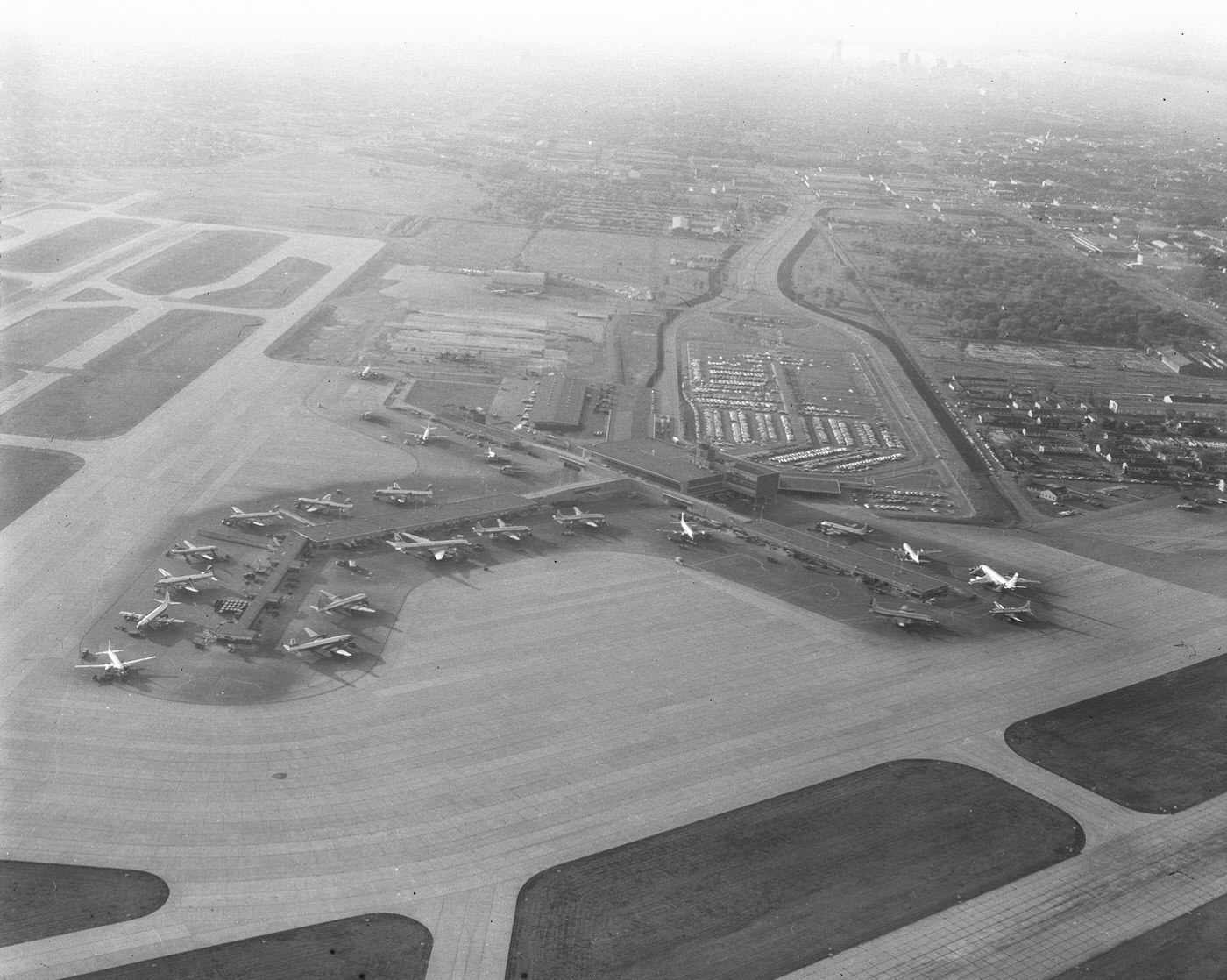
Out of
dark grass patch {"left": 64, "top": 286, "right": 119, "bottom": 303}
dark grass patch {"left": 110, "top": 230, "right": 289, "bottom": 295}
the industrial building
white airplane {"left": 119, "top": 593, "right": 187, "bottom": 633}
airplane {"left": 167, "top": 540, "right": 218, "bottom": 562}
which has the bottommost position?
white airplane {"left": 119, "top": 593, "right": 187, "bottom": 633}

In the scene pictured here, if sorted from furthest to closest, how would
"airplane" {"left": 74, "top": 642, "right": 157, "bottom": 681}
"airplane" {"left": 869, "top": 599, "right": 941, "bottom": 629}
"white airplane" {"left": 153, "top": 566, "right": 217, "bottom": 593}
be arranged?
1. "airplane" {"left": 869, "top": 599, "right": 941, "bottom": 629}
2. "white airplane" {"left": 153, "top": 566, "right": 217, "bottom": 593}
3. "airplane" {"left": 74, "top": 642, "right": 157, "bottom": 681}

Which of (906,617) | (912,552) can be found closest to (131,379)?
(912,552)

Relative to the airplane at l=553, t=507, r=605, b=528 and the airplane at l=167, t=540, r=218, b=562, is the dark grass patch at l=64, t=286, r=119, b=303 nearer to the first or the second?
the airplane at l=167, t=540, r=218, b=562

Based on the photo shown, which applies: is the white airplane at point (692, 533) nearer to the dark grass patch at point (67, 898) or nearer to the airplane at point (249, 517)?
the airplane at point (249, 517)

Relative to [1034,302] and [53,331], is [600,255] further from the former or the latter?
[53,331]

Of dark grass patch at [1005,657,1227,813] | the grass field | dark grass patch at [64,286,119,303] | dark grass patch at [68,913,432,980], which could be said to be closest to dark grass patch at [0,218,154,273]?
dark grass patch at [64,286,119,303]

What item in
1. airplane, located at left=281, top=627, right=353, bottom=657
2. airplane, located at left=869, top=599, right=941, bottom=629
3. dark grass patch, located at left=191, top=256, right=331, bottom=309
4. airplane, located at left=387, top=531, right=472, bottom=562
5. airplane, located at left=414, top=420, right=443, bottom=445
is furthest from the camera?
dark grass patch, located at left=191, top=256, right=331, bottom=309
